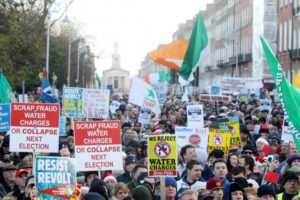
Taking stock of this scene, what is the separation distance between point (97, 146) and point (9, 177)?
138 cm

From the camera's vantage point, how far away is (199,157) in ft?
37.6

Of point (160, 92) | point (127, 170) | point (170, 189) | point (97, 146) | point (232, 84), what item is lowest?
point (170, 189)

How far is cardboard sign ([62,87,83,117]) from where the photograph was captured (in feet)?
60.4

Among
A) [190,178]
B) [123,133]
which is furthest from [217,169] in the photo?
[123,133]

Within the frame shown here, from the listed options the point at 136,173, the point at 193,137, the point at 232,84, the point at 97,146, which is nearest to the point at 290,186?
the point at 136,173

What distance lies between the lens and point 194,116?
55.8 ft

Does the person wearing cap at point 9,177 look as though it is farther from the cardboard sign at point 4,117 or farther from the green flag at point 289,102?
the cardboard sign at point 4,117

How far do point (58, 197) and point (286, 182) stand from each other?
3.05 metres

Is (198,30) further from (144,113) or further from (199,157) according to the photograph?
(199,157)

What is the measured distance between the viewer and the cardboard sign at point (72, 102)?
1841 cm

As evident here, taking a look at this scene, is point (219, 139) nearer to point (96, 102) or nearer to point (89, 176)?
point (89, 176)

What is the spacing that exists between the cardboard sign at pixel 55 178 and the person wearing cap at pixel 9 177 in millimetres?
3284

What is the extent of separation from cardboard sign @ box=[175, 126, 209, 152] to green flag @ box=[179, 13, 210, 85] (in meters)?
6.95

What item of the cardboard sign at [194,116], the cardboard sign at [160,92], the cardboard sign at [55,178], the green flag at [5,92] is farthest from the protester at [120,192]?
the cardboard sign at [160,92]
